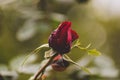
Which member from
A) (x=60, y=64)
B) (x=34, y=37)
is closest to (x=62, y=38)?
(x=60, y=64)

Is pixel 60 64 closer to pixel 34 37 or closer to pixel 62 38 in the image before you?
pixel 62 38

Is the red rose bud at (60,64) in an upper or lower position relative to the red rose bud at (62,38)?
lower

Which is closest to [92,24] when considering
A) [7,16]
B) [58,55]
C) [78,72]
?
[7,16]

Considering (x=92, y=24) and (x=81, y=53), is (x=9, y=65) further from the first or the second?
(x=92, y=24)

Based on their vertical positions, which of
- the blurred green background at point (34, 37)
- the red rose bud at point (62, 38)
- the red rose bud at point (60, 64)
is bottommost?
the blurred green background at point (34, 37)

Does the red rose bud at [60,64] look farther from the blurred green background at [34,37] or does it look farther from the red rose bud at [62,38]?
the blurred green background at [34,37]

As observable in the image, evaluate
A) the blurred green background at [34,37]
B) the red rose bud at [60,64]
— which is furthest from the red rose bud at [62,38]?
the blurred green background at [34,37]

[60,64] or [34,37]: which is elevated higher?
[60,64]

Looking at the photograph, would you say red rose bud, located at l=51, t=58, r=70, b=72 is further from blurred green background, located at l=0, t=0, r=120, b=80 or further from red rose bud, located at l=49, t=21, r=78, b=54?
blurred green background, located at l=0, t=0, r=120, b=80

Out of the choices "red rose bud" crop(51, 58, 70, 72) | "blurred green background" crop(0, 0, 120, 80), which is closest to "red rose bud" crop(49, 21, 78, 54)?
"red rose bud" crop(51, 58, 70, 72)
